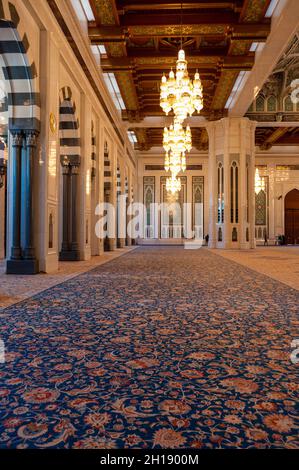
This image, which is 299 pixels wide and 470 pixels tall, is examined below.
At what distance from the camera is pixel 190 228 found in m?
20.0

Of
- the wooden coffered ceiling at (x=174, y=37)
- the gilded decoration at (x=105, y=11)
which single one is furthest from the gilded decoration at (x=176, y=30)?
the gilded decoration at (x=105, y=11)

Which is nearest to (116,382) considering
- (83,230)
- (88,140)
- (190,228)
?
(83,230)

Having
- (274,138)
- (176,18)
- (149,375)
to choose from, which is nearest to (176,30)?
(176,18)

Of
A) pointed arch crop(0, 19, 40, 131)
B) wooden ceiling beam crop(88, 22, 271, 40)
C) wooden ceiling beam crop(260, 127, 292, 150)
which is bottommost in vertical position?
pointed arch crop(0, 19, 40, 131)

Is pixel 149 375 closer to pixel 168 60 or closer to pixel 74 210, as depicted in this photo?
pixel 74 210

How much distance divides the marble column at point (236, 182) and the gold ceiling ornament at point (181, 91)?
21.0ft

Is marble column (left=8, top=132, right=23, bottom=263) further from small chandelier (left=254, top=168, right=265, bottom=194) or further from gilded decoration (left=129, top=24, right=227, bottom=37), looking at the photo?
small chandelier (left=254, top=168, right=265, bottom=194)

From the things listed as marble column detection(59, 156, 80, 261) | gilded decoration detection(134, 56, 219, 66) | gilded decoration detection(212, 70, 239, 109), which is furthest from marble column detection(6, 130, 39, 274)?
gilded decoration detection(212, 70, 239, 109)

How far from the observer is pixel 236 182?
535 inches

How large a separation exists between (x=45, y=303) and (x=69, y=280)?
163cm

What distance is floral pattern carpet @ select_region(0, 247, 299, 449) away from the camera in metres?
1.23

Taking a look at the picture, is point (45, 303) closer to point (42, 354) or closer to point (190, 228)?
point (42, 354)

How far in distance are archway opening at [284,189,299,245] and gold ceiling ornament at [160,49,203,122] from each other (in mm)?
14048

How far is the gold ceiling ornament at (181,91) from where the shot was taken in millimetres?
6891
